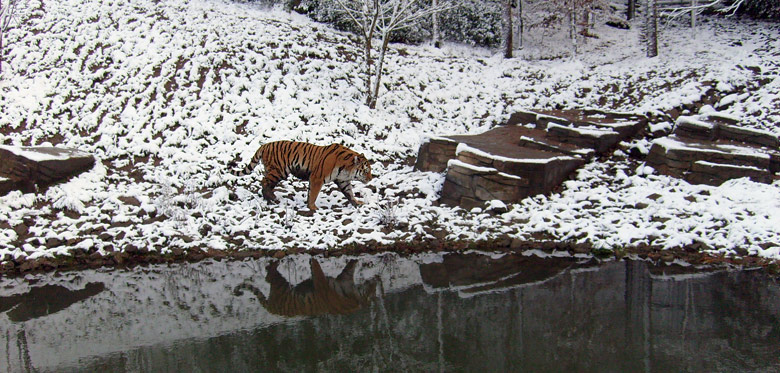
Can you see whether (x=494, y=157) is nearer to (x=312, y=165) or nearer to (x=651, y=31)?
(x=312, y=165)

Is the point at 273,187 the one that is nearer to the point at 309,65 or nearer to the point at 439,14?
the point at 309,65

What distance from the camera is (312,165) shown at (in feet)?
29.7

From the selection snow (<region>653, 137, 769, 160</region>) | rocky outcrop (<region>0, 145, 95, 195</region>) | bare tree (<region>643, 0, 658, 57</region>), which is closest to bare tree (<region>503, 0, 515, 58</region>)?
bare tree (<region>643, 0, 658, 57</region>)

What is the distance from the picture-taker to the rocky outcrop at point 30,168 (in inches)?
341

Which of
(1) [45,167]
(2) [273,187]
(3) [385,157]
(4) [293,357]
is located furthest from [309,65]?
(4) [293,357]

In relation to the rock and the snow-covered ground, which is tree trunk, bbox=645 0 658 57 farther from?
the rock

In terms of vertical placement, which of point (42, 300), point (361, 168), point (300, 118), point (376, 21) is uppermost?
point (376, 21)

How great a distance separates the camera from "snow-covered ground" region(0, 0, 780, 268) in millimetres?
8203

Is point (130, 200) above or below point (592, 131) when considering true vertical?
below

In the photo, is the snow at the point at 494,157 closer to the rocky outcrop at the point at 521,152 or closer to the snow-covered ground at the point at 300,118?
the rocky outcrop at the point at 521,152

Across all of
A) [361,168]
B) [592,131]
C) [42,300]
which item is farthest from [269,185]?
[592,131]

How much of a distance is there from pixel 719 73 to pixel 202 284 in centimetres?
1310

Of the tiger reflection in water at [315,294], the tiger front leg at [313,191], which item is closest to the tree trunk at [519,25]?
the tiger front leg at [313,191]

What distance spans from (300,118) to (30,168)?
5273 millimetres
